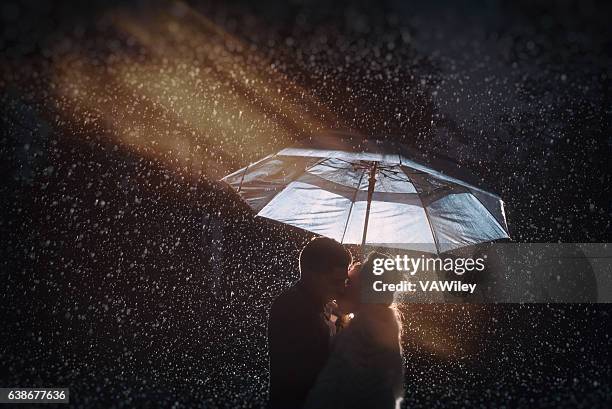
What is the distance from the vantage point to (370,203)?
3992 mm

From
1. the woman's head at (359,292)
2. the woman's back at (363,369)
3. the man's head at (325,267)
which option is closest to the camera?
the woman's back at (363,369)

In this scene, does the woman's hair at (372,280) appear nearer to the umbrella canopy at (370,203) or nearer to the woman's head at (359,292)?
Answer: the woman's head at (359,292)

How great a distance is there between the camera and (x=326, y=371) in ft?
8.73

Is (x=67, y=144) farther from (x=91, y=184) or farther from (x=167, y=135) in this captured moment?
(x=167, y=135)

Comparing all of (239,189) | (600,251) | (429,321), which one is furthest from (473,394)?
(239,189)

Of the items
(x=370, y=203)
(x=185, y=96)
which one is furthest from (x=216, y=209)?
(x=370, y=203)

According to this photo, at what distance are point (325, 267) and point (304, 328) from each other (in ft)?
1.15

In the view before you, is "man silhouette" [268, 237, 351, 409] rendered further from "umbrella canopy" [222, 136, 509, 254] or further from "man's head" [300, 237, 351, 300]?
"umbrella canopy" [222, 136, 509, 254]

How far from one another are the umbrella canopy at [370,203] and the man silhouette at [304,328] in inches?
47.3

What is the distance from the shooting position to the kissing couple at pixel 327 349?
266cm

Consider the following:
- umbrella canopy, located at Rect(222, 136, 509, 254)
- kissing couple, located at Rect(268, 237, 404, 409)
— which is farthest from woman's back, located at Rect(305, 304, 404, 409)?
umbrella canopy, located at Rect(222, 136, 509, 254)

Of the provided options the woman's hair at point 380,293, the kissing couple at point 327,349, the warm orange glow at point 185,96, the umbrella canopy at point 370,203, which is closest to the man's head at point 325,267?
the kissing couple at point 327,349

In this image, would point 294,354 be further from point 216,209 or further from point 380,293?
point 216,209

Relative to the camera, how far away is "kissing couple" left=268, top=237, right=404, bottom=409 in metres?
2.66
